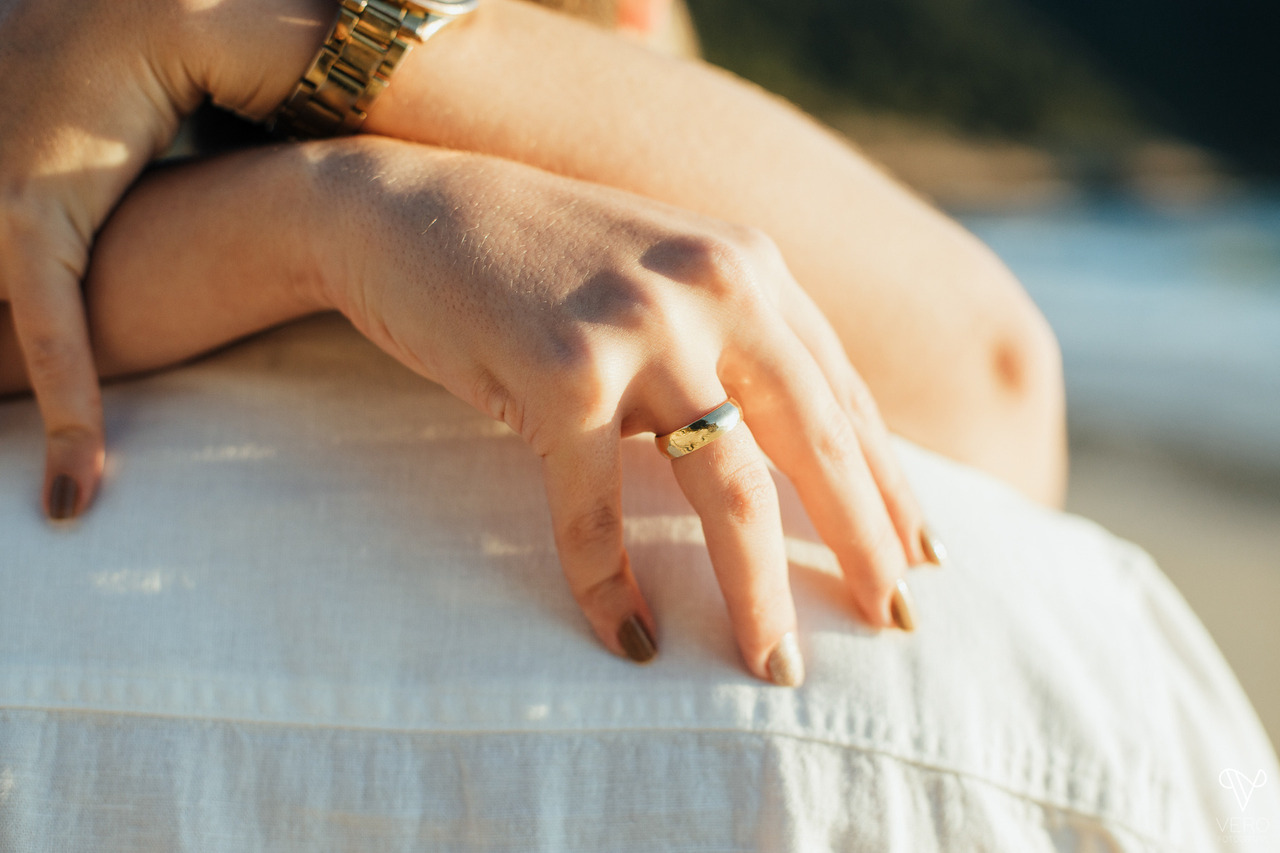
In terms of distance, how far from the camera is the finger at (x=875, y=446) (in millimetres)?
673

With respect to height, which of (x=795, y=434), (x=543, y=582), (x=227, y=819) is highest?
(x=795, y=434)

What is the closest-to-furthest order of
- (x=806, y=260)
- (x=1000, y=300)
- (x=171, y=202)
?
(x=171, y=202), (x=806, y=260), (x=1000, y=300)

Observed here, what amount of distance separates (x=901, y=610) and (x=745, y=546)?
147mm

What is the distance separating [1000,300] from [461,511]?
0.73 m

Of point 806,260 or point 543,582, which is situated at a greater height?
point 806,260

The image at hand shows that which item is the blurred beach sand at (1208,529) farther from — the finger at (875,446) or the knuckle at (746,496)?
the knuckle at (746,496)

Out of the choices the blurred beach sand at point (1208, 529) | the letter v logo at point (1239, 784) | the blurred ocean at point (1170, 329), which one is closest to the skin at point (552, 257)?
the letter v logo at point (1239, 784)

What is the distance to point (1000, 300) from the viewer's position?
1.01 meters

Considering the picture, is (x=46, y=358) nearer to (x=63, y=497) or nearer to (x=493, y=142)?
(x=63, y=497)

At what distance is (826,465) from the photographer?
2.02 ft

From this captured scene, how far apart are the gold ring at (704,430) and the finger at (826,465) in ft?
0.14

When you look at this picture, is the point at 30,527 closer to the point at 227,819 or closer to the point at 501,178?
the point at 227,819

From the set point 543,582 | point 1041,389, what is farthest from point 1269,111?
point 543,582

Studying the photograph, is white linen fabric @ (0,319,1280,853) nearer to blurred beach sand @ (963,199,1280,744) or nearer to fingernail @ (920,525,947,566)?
fingernail @ (920,525,947,566)
